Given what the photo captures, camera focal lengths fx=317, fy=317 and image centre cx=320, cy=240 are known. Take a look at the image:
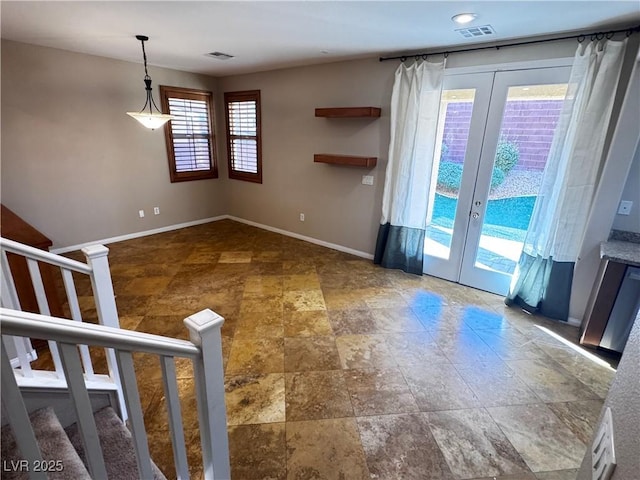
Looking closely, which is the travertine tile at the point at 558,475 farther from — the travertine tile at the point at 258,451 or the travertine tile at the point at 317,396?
the travertine tile at the point at 258,451

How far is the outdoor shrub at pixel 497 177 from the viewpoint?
3.20 m

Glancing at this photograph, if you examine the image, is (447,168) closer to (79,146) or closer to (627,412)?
(627,412)

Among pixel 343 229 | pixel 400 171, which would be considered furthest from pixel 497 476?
pixel 343 229

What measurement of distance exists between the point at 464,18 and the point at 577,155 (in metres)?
1.48

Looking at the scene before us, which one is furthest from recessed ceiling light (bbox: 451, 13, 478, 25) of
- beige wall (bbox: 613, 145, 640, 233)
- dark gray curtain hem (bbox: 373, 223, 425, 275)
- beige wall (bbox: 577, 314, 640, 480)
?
beige wall (bbox: 577, 314, 640, 480)

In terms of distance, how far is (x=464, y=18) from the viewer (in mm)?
2459

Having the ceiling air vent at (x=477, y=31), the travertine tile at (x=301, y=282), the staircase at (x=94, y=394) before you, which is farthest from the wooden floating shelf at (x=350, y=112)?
the staircase at (x=94, y=394)

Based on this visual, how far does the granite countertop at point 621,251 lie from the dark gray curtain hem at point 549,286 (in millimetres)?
337

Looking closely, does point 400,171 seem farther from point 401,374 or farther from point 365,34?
point 401,374

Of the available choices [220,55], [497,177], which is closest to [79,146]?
[220,55]

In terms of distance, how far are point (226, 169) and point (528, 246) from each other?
4.97 meters

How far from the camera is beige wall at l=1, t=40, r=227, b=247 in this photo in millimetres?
3727

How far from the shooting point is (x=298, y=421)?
6.27 feet

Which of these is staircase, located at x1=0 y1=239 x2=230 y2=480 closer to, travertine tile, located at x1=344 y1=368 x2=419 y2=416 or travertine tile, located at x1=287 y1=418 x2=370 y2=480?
travertine tile, located at x1=287 y1=418 x2=370 y2=480
